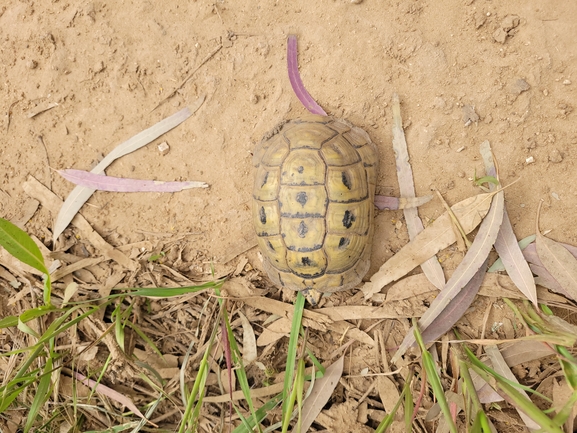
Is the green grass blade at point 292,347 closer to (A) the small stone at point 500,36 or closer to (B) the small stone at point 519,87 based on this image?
(B) the small stone at point 519,87

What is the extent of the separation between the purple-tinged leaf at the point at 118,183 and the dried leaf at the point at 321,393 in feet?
5.02

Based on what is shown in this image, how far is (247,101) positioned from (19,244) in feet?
5.50

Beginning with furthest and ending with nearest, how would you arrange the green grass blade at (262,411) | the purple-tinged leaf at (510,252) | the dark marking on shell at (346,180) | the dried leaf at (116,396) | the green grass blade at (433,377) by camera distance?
the dried leaf at (116,396), the green grass blade at (262,411), the purple-tinged leaf at (510,252), the dark marking on shell at (346,180), the green grass blade at (433,377)

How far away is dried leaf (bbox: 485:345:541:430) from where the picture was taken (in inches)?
100.0

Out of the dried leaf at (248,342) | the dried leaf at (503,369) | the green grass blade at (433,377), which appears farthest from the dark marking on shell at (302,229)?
the dried leaf at (503,369)

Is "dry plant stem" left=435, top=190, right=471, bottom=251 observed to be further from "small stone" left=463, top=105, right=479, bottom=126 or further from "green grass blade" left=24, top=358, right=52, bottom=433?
"green grass blade" left=24, top=358, right=52, bottom=433

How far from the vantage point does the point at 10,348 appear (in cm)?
295

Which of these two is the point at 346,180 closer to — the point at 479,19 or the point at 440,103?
the point at 440,103

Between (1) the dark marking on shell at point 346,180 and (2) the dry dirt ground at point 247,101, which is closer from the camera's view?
(1) the dark marking on shell at point 346,180

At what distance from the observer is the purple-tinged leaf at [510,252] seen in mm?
2578

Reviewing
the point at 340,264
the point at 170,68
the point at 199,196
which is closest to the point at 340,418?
the point at 340,264

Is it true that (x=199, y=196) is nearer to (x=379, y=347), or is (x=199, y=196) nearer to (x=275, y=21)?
(x=275, y=21)

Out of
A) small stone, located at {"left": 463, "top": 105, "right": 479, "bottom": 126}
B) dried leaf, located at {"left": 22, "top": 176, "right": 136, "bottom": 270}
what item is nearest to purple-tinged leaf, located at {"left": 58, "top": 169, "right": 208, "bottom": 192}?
dried leaf, located at {"left": 22, "top": 176, "right": 136, "bottom": 270}

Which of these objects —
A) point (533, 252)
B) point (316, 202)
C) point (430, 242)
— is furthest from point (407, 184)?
point (533, 252)
